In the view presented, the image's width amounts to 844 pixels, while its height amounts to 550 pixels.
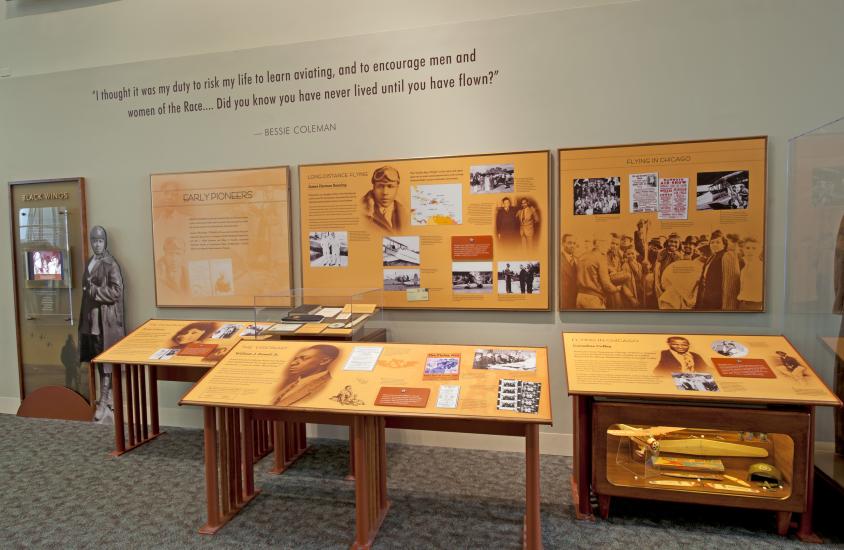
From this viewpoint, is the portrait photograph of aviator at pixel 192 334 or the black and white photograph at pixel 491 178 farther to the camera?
the portrait photograph of aviator at pixel 192 334

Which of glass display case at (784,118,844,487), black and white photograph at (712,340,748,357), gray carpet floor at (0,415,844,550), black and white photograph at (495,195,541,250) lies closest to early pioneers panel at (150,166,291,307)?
gray carpet floor at (0,415,844,550)

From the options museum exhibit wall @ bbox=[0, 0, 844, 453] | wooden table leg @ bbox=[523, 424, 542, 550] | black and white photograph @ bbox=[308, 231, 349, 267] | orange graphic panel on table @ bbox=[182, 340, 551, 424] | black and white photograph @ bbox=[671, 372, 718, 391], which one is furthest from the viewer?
black and white photograph @ bbox=[308, 231, 349, 267]

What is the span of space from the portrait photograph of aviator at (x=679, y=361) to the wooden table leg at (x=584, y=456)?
44 cm

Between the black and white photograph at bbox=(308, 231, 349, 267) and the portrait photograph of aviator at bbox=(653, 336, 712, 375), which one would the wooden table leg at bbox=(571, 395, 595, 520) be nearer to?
the portrait photograph of aviator at bbox=(653, 336, 712, 375)

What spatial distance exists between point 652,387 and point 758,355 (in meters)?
0.70

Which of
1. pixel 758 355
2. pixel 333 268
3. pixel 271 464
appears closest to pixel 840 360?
pixel 758 355

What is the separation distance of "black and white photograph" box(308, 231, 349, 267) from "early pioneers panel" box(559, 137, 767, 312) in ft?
5.59

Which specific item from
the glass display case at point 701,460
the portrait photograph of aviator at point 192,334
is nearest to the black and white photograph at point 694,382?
the glass display case at point 701,460

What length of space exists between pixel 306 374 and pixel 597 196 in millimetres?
2332

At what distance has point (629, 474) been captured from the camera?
2.79 m

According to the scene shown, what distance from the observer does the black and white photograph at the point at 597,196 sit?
3.51 metres

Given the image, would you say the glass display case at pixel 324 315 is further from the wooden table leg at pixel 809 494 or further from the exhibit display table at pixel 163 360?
the wooden table leg at pixel 809 494

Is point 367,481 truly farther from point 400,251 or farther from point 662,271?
point 662,271

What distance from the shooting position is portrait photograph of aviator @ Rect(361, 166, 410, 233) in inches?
153
